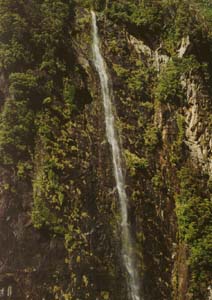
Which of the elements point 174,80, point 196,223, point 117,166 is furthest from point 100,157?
point 174,80

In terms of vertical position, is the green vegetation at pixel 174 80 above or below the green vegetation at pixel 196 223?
above

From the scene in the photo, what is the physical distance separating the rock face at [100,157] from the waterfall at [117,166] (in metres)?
0.16

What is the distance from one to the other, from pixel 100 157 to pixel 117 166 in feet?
1.80

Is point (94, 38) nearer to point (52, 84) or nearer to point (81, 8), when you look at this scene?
point (81, 8)

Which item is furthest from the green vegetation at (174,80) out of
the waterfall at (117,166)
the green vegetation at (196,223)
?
the green vegetation at (196,223)

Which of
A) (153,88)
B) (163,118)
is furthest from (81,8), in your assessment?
(163,118)

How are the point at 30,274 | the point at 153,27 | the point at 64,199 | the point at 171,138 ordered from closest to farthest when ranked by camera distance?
the point at 30,274
the point at 64,199
the point at 171,138
the point at 153,27

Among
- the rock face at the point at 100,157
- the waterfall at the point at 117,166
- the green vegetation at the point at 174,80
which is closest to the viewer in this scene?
the rock face at the point at 100,157

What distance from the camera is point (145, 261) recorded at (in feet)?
38.2

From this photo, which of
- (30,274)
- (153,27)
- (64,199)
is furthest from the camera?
(153,27)

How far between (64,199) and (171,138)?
397cm

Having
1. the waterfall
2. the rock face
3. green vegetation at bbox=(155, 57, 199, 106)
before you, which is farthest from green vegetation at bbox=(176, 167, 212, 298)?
green vegetation at bbox=(155, 57, 199, 106)

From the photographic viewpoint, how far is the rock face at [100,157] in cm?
1058

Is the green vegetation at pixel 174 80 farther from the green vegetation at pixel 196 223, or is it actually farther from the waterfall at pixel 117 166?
the green vegetation at pixel 196 223
